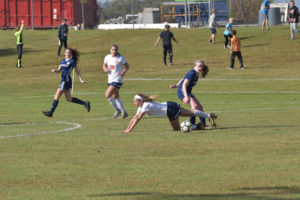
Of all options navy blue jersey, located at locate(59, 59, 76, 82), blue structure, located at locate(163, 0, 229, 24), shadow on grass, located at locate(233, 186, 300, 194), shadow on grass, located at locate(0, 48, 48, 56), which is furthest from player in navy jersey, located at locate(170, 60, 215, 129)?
blue structure, located at locate(163, 0, 229, 24)

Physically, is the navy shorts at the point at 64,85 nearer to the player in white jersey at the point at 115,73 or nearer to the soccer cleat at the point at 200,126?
the player in white jersey at the point at 115,73

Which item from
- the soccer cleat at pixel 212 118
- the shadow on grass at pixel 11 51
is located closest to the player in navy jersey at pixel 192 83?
the soccer cleat at pixel 212 118

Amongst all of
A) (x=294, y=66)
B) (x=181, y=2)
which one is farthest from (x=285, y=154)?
(x=181, y=2)

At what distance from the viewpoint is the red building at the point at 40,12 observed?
208 feet

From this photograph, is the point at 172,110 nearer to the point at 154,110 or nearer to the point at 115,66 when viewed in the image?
the point at 154,110

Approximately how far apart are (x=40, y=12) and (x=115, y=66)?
45.0 metres

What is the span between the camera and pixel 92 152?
12.9 meters

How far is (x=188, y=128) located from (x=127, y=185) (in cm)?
634

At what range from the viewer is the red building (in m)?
63.5

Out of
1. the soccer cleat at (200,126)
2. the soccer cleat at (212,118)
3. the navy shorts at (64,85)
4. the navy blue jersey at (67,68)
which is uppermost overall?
the navy blue jersey at (67,68)

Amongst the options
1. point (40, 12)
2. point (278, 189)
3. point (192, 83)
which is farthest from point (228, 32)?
point (278, 189)

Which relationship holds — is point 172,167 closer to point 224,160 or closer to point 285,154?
point 224,160

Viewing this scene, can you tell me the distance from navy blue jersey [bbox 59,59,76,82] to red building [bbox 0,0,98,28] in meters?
42.6

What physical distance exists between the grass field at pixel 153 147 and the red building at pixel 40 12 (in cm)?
2715
